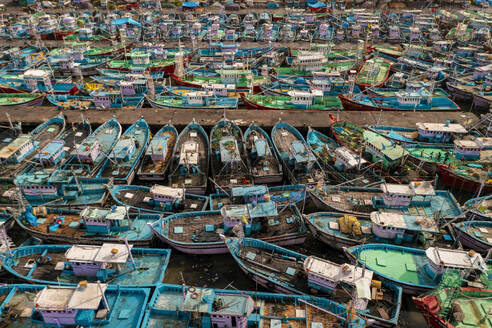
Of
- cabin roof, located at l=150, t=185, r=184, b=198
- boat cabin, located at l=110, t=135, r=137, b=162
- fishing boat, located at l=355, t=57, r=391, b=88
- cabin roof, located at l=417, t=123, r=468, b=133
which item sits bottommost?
cabin roof, located at l=150, t=185, r=184, b=198

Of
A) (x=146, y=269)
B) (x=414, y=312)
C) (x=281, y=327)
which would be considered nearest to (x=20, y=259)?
(x=146, y=269)

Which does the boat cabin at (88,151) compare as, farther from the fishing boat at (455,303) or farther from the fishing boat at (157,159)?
the fishing boat at (455,303)

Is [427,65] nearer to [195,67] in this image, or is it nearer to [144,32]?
[195,67]

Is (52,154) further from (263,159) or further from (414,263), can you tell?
(414,263)

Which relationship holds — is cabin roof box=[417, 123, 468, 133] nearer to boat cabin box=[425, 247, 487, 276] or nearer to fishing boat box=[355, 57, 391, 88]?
fishing boat box=[355, 57, 391, 88]

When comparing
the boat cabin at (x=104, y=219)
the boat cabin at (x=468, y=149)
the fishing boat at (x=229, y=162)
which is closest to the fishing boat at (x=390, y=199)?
the fishing boat at (x=229, y=162)

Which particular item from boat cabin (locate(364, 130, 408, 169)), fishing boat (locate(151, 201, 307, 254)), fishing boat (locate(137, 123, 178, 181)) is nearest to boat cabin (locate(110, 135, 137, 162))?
fishing boat (locate(137, 123, 178, 181))
